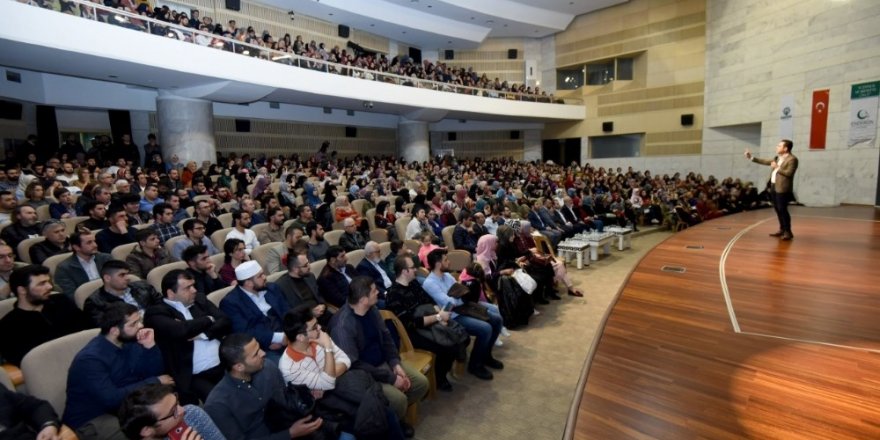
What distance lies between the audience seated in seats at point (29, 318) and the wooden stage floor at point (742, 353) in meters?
3.12

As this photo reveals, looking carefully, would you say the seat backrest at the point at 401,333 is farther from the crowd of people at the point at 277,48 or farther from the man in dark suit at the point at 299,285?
the crowd of people at the point at 277,48

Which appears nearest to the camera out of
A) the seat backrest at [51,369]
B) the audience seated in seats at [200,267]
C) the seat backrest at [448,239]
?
the seat backrest at [51,369]

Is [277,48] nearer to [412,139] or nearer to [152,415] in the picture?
[412,139]

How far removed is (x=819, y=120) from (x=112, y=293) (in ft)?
46.4

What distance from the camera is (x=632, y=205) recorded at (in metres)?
10.5

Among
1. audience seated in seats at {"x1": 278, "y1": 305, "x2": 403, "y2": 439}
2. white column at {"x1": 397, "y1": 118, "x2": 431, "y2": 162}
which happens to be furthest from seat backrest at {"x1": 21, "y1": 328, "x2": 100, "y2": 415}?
white column at {"x1": 397, "y1": 118, "x2": 431, "y2": 162}

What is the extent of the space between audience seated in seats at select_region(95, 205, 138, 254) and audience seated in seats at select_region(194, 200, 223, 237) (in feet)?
2.63

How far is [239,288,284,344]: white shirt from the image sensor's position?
3066mm

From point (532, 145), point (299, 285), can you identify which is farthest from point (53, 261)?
point (532, 145)

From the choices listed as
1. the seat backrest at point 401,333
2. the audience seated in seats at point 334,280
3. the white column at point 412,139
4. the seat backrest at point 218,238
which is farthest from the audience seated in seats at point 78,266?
the white column at point 412,139

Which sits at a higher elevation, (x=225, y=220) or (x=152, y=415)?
(x=225, y=220)

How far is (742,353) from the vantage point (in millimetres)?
2834

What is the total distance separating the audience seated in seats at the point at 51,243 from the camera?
12.2ft

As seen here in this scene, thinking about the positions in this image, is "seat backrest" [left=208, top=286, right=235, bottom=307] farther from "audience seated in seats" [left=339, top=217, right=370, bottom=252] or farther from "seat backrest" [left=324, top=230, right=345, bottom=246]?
"seat backrest" [left=324, top=230, right=345, bottom=246]
